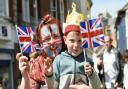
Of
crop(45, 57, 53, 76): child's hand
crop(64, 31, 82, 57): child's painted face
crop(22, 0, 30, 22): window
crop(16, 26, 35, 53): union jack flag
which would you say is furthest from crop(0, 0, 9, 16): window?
crop(45, 57, 53, 76): child's hand

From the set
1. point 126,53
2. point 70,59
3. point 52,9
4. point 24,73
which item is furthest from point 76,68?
point 52,9

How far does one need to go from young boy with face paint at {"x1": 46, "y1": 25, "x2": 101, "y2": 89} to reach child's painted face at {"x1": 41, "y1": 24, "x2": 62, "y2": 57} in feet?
1.49

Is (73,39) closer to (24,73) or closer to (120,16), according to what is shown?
(24,73)

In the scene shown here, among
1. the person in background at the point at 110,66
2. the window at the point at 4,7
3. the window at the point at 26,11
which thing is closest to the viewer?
the person in background at the point at 110,66

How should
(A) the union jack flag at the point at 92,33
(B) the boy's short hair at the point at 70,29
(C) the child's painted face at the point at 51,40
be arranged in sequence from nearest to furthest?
(B) the boy's short hair at the point at 70,29, (A) the union jack flag at the point at 92,33, (C) the child's painted face at the point at 51,40

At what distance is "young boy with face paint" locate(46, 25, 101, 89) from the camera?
5426 mm

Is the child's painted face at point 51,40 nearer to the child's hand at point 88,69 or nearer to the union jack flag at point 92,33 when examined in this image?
the union jack flag at point 92,33

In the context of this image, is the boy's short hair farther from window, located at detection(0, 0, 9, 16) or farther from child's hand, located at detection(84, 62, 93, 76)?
window, located at detection(0, 0, 9, 16)

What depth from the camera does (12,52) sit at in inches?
846

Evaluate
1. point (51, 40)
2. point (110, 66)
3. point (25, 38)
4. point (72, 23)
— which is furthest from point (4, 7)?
point (72, 23)

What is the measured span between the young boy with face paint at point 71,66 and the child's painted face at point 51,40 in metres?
0.45

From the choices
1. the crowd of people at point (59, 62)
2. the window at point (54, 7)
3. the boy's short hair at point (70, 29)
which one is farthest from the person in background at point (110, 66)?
the window at point (54, 7)

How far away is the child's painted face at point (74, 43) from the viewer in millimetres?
5406

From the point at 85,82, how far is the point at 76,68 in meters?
0.17
